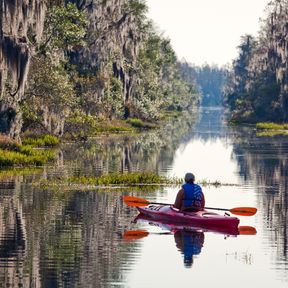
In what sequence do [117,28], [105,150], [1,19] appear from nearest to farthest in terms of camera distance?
1. [1,19]
2. [105,150]
3. [117,28]

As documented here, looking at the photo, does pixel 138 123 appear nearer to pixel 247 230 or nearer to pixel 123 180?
pixel 123 180

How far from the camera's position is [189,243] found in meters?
22.8

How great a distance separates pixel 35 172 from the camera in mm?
41125

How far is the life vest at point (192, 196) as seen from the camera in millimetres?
25922

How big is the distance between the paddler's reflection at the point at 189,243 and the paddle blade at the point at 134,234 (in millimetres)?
784

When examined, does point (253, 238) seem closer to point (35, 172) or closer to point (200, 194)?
point (200, 194)

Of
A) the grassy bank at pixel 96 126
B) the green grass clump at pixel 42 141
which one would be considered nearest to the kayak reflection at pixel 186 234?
the green grass clump at pixel 42 141

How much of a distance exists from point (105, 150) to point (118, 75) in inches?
1303

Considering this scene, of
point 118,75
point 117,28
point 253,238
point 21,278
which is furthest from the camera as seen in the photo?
Result: point 118,75

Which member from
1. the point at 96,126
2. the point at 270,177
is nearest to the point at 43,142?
the point at 96,126

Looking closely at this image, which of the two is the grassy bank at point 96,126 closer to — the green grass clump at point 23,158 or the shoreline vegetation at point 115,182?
the green grass clump at point 23,158

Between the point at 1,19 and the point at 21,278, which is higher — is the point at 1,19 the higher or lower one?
the higher one

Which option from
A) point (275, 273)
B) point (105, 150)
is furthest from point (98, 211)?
point (105, 150)

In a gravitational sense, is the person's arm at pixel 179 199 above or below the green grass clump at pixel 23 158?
below
